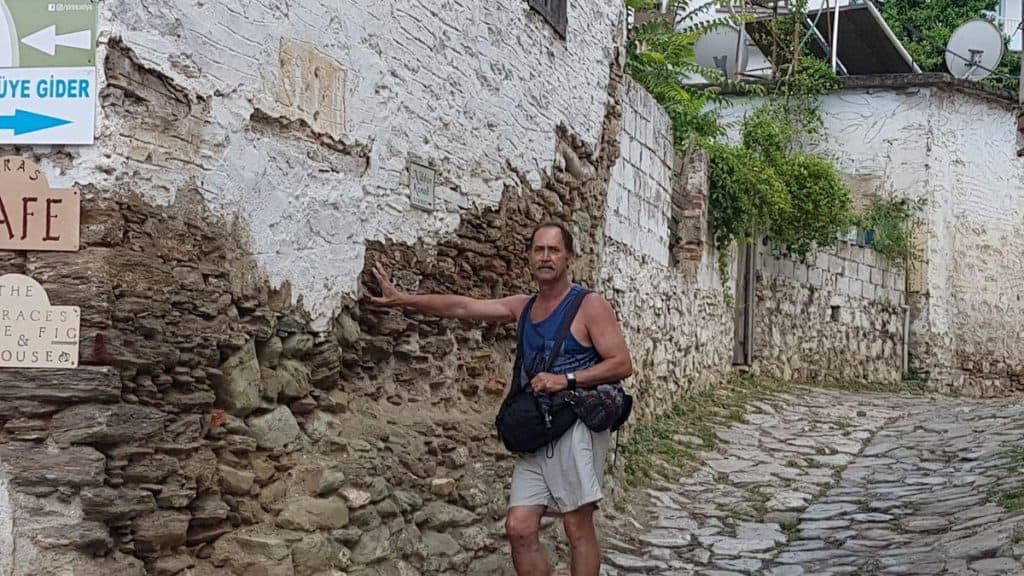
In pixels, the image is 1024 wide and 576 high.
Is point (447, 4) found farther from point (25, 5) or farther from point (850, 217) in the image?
point (850, 217)

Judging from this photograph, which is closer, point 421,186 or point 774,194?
point 421,186

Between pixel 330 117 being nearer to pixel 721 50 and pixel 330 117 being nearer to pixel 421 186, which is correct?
pixel 421 186

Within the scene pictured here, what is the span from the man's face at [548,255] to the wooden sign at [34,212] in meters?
1.69

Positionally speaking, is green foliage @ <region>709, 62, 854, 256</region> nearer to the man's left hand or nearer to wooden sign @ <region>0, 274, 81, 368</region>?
the man's left hand

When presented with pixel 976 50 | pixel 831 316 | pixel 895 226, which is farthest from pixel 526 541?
pixel 976 50

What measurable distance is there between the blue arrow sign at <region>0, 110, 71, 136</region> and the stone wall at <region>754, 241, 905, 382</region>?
1029cm

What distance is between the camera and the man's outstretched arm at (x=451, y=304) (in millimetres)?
4727

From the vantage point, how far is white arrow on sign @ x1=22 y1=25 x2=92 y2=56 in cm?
340

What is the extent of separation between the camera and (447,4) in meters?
5.32

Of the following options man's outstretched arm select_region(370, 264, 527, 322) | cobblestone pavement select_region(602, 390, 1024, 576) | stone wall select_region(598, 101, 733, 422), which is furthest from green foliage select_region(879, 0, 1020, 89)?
man's outstretched arm select_region(370, 264, 527, 322)

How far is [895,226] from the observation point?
53.1ft

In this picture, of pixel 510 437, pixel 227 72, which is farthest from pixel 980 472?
pixel 227 72

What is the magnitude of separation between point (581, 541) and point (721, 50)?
1332 cm

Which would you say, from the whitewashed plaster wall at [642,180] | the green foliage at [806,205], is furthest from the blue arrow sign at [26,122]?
the green foliage at [806,205]
